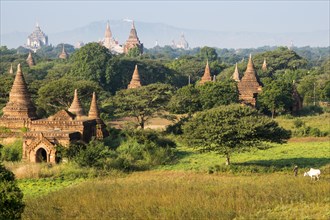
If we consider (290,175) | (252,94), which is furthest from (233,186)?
(252,94)

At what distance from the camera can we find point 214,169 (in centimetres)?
3025

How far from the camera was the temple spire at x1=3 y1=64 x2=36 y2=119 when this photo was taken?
128 feet

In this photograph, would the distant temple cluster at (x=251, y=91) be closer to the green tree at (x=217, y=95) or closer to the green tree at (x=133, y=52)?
the green tree at (x=217, y=95)

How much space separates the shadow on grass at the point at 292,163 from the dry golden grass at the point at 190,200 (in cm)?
489

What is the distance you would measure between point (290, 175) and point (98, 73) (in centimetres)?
4958

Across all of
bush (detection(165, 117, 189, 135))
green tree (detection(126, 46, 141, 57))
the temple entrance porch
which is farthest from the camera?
green tree (detection(126, 46, 141, 57))

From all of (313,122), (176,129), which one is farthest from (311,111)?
(176,129)

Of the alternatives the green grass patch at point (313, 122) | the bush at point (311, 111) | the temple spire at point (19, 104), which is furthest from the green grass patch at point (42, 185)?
the bush at point (311, 111)

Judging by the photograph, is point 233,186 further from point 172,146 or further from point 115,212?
point 172,146

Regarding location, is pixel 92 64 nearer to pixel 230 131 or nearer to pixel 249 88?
pixel 249 88

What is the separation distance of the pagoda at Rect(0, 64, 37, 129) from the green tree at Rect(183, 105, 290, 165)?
12969mm

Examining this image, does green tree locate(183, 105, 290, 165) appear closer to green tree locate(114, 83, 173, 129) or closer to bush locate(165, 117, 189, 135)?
bush locate(165, 117, 189, 135)

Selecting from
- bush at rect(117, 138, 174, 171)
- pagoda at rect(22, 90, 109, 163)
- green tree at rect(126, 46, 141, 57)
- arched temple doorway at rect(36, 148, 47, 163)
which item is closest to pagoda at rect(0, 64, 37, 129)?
pagoda at rect(22, 90, 109, 163)

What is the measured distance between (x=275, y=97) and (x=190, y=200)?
3433 centimetres
